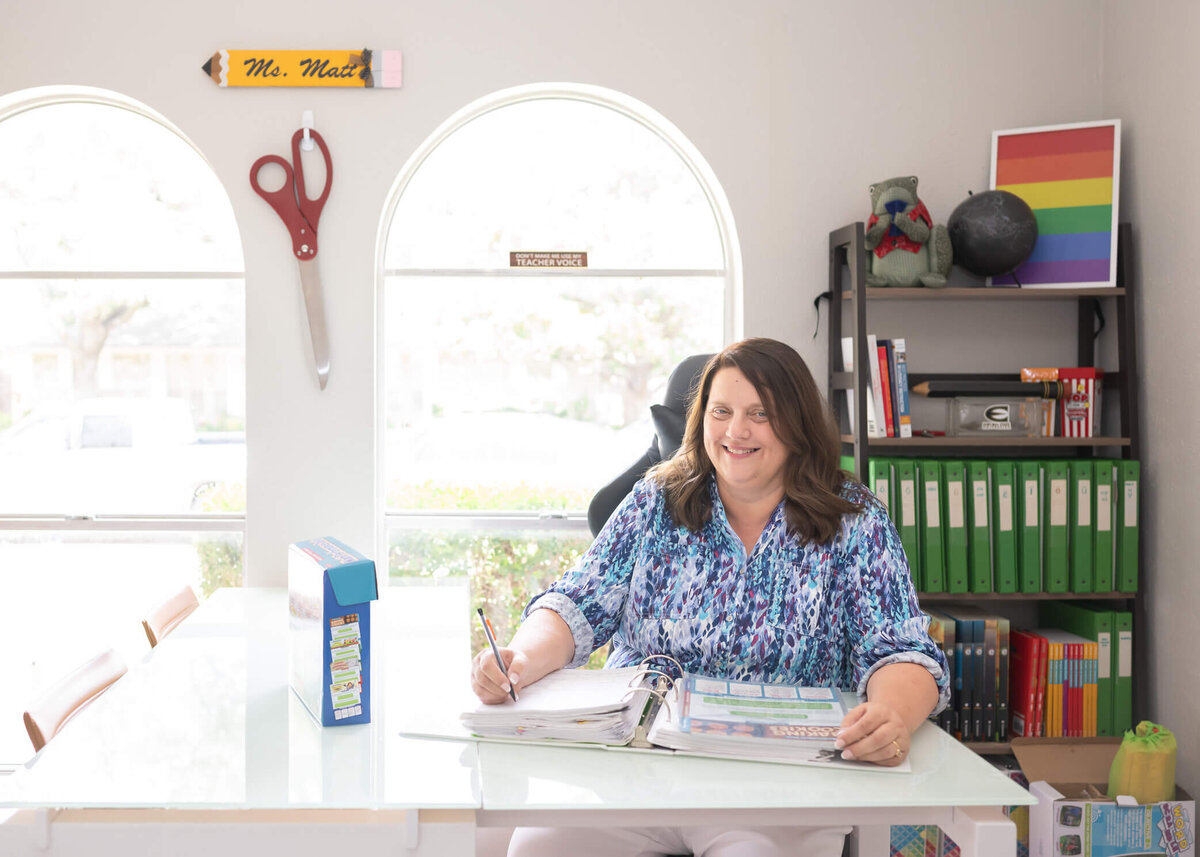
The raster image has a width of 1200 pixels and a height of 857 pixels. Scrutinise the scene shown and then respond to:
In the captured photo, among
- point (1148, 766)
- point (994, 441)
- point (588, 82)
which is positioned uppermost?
point (588, 82)

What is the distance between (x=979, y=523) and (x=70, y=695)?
2.15m

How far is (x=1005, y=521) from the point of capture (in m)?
2.60

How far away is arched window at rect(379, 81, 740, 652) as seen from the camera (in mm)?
2982

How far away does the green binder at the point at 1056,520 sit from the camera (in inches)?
102

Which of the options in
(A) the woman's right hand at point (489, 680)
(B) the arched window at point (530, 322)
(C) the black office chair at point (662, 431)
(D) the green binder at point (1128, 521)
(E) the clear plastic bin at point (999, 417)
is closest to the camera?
(A) the woman's right hand at point (489, 680)

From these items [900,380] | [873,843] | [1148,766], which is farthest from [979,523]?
[873,843]

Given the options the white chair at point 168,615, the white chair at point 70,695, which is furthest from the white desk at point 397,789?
the white chair at point 168,615

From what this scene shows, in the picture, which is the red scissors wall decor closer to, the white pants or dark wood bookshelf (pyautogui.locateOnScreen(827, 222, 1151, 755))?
dark wood bookshelf (pyautogui.locateOnScreen(827, 222, 1151, 755))

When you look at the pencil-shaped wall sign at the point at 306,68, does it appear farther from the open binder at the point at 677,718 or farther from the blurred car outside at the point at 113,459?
the open binder at the point at 677,718

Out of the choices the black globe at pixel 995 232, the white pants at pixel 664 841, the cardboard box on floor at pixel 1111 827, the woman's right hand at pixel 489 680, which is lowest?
the cardboard box on floor at pixel 1111 827

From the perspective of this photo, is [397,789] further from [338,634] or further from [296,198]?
[296,198]

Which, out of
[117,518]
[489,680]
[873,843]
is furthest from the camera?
[117,518]

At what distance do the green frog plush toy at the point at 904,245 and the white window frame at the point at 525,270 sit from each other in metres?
0.41

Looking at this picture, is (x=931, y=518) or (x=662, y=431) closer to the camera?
(x=662, y=431)
